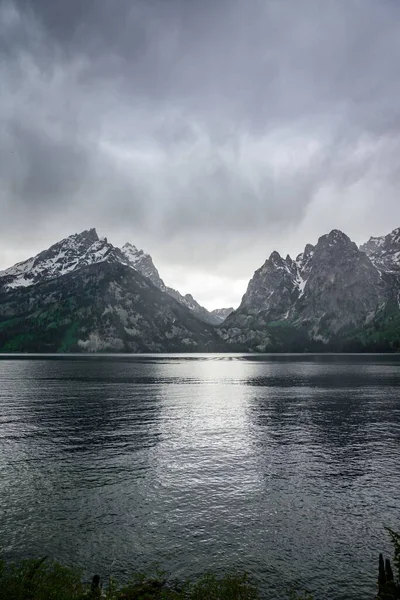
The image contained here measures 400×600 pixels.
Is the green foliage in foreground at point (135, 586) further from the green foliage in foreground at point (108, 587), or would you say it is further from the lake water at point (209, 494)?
the lake water at point (209, 494)

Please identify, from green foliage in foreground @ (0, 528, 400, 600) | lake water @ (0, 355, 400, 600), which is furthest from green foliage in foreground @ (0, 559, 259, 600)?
lake water @ (0, 355, 400, 600)

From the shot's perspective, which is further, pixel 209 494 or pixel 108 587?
pixel 209 494

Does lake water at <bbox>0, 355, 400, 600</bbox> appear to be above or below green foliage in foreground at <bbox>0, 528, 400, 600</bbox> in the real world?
below

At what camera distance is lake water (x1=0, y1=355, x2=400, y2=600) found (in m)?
26.9

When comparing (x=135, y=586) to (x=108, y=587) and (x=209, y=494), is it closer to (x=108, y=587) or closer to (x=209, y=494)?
(x=108, y=587)

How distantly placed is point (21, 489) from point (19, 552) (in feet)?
43.1

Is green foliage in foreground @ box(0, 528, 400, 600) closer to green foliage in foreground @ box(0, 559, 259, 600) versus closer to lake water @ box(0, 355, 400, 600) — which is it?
green foliage in foreground @ box(0, 559, 259, 600)

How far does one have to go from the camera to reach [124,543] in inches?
1133

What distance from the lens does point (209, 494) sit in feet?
125

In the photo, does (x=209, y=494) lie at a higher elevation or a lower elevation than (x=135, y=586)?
lower

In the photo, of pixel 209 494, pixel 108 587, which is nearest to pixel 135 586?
pixel 108 587

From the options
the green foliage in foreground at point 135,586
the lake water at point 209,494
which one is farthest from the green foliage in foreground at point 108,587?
the lake water at point 209,494

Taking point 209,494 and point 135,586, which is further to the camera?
point 209,494

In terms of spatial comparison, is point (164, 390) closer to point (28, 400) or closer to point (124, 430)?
point (28, 400)
